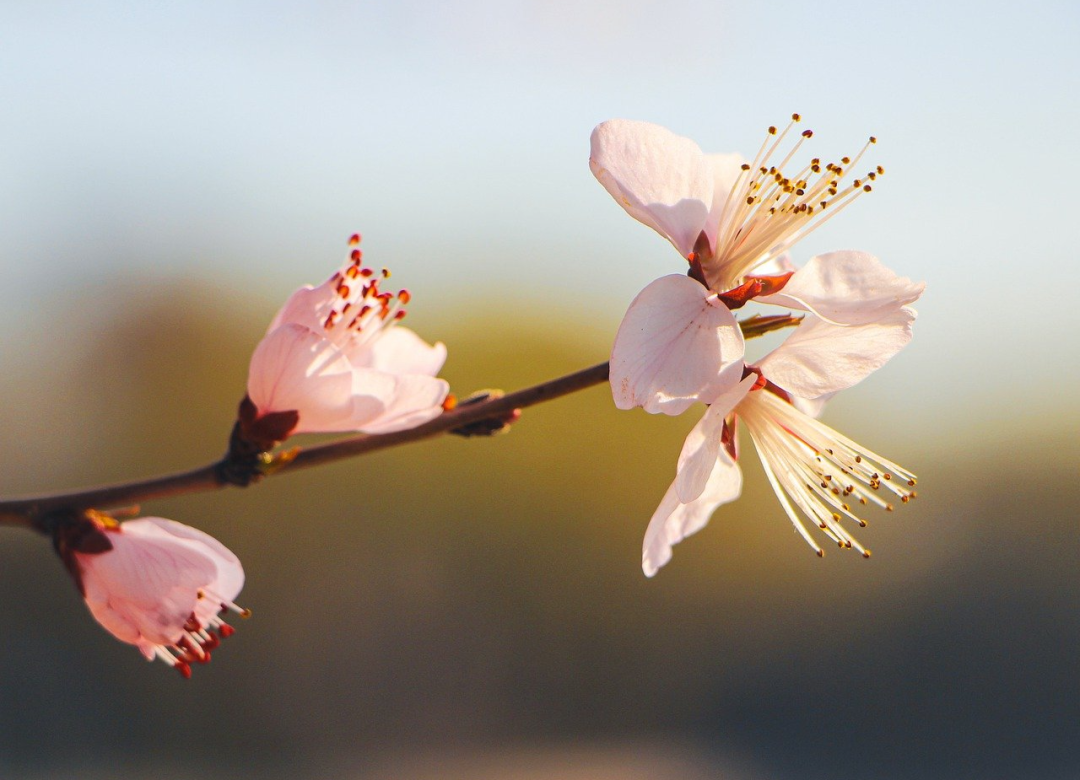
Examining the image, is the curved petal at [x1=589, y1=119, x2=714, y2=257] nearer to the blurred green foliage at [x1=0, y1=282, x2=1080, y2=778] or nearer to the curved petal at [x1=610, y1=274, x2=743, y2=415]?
the curved petal at [x1=610, y1=274, x2=743, y2=415]

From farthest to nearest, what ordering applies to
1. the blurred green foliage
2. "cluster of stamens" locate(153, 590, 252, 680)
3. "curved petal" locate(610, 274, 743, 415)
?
1. the blurred green foliage
2. "cluster of stamens" locate(153, 590, 252, 680)
3. "curved petal" locate(610, 274, 743, 415)

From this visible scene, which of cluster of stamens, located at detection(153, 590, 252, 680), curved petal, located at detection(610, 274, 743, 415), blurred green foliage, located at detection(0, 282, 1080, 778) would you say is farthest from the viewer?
blurred green foliage, located at detection(0, 282, 1080, 778)

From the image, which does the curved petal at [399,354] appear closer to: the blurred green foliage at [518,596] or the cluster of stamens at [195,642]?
the cluster of stamens at [195,642]

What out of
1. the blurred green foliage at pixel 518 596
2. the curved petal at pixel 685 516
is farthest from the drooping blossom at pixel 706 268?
the blurred green foliage at pixel 518 596

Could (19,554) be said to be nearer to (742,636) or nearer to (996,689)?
(742,636)

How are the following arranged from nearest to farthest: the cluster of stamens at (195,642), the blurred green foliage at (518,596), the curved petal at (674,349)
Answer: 1. the curved petal at (674,349)
2. the cluster of stamens at (195,642)
3. the blurred green foliage at (518,596)

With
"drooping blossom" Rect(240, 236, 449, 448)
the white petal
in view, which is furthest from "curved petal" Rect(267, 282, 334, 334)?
the white petal

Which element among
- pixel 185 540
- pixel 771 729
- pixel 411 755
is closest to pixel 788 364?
pixel 185 540
